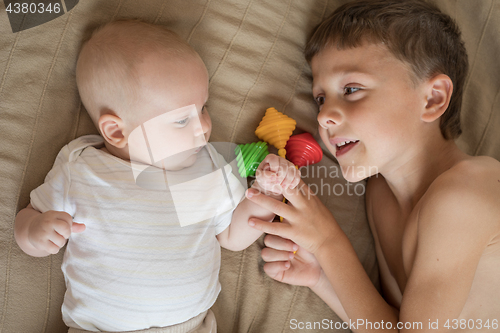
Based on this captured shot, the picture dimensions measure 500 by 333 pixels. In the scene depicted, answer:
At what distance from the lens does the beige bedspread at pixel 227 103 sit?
0.95 m

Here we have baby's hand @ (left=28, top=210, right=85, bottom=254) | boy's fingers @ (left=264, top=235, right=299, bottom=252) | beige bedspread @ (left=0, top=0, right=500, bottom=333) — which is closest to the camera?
baby's hand @ (left=28, top=210, right=85, bottom=254)

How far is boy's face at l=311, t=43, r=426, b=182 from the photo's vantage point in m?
0.96

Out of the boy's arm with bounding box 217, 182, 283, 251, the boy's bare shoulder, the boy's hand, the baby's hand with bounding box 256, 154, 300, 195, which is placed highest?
the boy's bare shoulder

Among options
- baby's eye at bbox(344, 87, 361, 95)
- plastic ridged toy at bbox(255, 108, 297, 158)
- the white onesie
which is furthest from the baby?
baby's eye at bbox(344, 87, 361, 95)

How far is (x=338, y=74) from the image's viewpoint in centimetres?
99

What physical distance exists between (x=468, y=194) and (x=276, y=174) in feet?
1.51

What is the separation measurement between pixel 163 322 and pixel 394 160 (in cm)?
76

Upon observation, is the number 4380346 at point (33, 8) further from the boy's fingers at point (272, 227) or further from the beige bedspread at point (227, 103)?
the boy's fingers at point (272, 227)

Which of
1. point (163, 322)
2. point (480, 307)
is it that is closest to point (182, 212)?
point (163, 322)

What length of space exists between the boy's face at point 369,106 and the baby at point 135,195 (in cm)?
20

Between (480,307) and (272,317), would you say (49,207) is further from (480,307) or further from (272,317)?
(480,307)

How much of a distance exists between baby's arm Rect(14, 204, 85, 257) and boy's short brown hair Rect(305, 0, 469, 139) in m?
0.82

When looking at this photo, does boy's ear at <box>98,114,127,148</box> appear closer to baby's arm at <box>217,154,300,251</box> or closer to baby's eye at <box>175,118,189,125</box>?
baby's eye at <box>175,118,189,125</box>

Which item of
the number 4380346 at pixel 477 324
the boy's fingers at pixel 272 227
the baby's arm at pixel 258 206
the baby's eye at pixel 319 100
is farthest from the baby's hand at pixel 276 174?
the number 4380346 at pixel 477 324
